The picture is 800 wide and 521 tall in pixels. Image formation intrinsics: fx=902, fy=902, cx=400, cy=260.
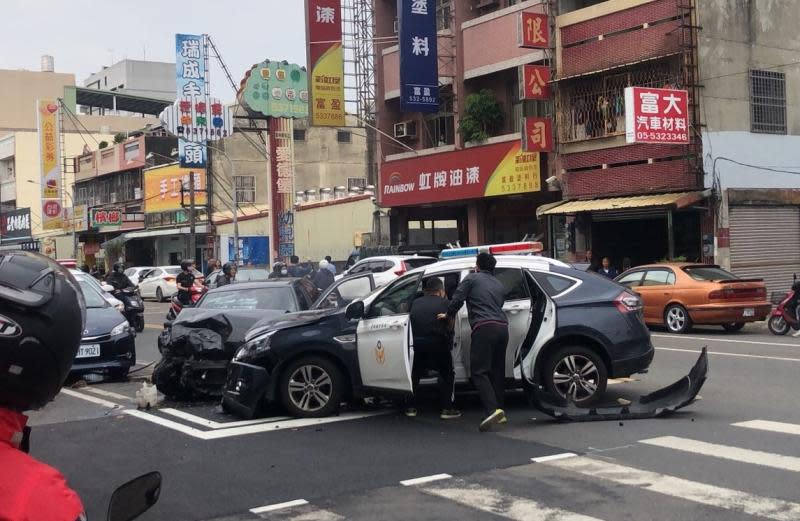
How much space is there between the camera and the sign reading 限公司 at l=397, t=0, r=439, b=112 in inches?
1095

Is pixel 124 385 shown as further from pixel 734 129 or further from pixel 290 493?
pixel 734 129

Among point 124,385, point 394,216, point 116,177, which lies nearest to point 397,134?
point 394,216

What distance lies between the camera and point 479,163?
2833 cm

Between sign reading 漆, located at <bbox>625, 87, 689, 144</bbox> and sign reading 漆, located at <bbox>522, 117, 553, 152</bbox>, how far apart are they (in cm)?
438

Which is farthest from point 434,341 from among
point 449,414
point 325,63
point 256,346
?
point 325,63

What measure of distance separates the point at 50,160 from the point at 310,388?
2287 inches

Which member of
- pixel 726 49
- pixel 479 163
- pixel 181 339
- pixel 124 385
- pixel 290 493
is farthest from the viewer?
pixel 479 163

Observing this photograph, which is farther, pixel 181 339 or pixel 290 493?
pixel 181 339

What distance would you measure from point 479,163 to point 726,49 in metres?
8.20

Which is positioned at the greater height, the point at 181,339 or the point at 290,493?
the point at 181,339

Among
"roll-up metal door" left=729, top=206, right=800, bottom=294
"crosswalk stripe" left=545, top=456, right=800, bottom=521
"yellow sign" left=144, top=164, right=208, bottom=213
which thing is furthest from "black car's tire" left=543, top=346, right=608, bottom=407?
"yellow sign" left=144, top=164, right=208, bottom=213

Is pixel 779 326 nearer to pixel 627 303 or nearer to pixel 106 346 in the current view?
pixel 627 303

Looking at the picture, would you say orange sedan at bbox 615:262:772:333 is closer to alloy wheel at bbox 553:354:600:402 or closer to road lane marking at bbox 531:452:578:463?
alloy wheel at bbox 553:354:600:402

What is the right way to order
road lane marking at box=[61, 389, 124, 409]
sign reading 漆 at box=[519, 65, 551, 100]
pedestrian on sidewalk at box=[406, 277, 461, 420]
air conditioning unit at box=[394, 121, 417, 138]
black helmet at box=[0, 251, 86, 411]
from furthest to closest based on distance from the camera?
air conditioning unit at box=[394, 121, 417, 138]
sign reading 漆 at box=[519, 65, 551, 100]
road lane marking at box=[61, 389, 124, 409]
pedestrian on sidewalk at box=[406, 277, 461, 420]
black helmet at box=[0, 251, 86, 411]
